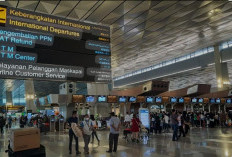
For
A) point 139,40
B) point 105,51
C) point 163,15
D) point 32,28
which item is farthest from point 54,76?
point 139,40

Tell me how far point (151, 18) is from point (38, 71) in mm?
7867

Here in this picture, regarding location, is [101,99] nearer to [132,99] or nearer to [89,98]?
[89,98]

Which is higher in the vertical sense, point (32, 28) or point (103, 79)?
point (32, 28)

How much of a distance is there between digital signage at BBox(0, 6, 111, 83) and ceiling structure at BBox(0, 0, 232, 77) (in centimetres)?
305

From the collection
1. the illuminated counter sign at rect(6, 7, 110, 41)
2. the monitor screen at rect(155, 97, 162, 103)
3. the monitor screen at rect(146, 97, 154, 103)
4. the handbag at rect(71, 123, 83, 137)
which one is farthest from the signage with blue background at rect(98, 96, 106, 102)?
the illuminated counter sign at rect(6, 7, 110, 41)

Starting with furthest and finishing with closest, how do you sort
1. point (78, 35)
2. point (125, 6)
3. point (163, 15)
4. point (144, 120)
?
point (144, 120) → point (163, 15) → point (125, 6) → point (78, 35)

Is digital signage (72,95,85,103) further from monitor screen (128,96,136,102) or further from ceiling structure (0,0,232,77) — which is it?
ceiling structure (0,0,232,77)

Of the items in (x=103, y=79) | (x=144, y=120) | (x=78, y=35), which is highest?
(x=78, y=35)

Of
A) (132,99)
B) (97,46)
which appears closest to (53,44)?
(97,46)

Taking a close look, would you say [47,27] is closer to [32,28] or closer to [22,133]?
[32,28]

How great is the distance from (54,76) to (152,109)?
21642mm

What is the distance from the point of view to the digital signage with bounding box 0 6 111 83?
5.42m

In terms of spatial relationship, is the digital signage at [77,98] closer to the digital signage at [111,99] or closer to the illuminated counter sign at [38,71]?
the digital signage at [111,99]

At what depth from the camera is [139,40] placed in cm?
1593
